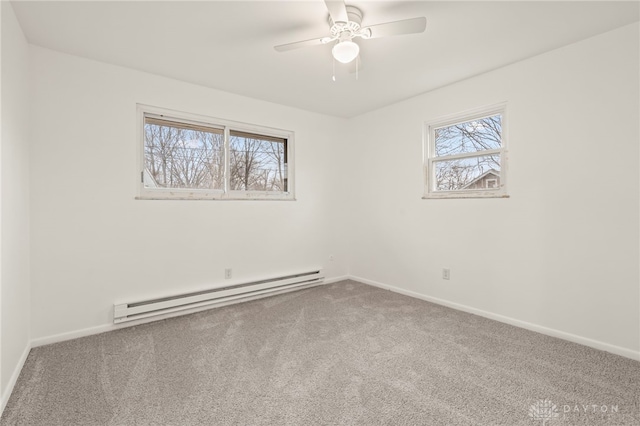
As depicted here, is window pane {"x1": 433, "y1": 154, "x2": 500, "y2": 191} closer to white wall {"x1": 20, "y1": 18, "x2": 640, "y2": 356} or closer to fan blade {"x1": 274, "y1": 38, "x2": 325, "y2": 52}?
white wall {"x1": 20, "y1": 18, "x2": 640, "y2": 356}

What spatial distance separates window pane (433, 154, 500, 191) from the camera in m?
3.01

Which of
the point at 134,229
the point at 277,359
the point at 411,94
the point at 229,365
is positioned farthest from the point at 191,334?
the point at 411,94

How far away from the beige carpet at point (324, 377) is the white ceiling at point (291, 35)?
243 cm

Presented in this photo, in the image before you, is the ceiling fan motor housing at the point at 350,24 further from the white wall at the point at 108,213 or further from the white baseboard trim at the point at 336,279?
the white baseboard trim at the point at 336,279

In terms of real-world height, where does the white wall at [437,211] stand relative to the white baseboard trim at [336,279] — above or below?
above

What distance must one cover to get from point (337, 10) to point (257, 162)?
7.51 feet

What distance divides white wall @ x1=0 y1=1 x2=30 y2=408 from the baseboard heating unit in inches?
27.5

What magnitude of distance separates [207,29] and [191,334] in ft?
8.17

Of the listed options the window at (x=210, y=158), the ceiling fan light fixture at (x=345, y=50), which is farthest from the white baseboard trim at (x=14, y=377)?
the ceiling fan light fixture at (x=345, y=50)

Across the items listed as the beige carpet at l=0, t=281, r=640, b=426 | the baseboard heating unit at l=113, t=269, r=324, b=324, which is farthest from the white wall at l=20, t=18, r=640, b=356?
the beige carpet at l=0, t=281, r=640, b=426

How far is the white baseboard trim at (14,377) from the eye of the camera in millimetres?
1693

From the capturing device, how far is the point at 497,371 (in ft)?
6.64

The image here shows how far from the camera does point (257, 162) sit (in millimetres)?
3811

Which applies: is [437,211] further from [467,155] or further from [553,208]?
[553,208]
